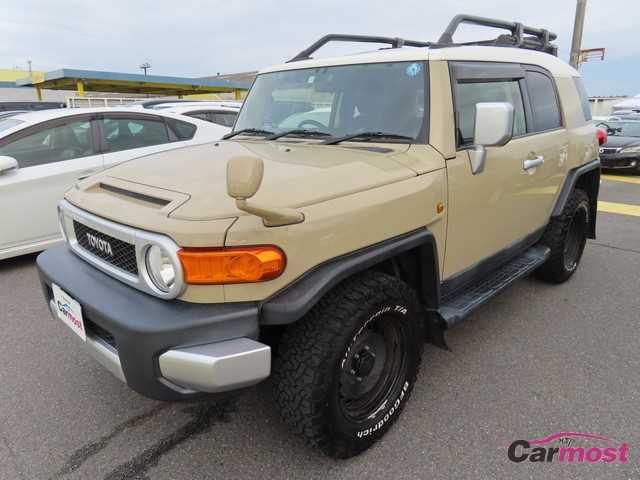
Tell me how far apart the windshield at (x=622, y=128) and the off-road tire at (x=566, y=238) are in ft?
31.8

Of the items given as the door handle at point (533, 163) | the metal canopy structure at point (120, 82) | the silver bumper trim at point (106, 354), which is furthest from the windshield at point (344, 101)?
the metal canopy structure at point (120, 82)

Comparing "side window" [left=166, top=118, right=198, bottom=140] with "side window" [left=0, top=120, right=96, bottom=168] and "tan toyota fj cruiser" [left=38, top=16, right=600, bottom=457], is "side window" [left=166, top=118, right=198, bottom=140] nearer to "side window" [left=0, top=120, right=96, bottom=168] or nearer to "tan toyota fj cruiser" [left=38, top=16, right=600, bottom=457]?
"side window" [left=0, top=120, right=96, bottom=168]

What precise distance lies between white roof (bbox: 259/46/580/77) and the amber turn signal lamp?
157 centimetres

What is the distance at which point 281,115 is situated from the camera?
10.3 ft

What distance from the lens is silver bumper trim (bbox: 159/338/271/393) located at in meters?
1.66

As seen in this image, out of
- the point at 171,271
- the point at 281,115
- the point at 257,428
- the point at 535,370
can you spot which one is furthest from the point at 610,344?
the point at 171,271

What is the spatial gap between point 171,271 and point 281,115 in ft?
5.49

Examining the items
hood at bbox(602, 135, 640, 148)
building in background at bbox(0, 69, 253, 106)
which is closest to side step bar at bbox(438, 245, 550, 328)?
hood at bbox(602, 135, 640, 148)

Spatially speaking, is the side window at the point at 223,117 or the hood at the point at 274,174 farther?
the side window at the point at 223,117

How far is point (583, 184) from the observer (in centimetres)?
433

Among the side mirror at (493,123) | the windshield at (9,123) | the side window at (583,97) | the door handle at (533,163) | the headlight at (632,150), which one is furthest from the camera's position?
the headlight at (632,150)

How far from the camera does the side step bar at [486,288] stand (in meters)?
2.63

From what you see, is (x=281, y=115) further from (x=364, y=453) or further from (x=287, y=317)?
(x=364, y=453)

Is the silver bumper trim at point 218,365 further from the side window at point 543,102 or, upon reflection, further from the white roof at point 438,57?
the side window at point 543,102
